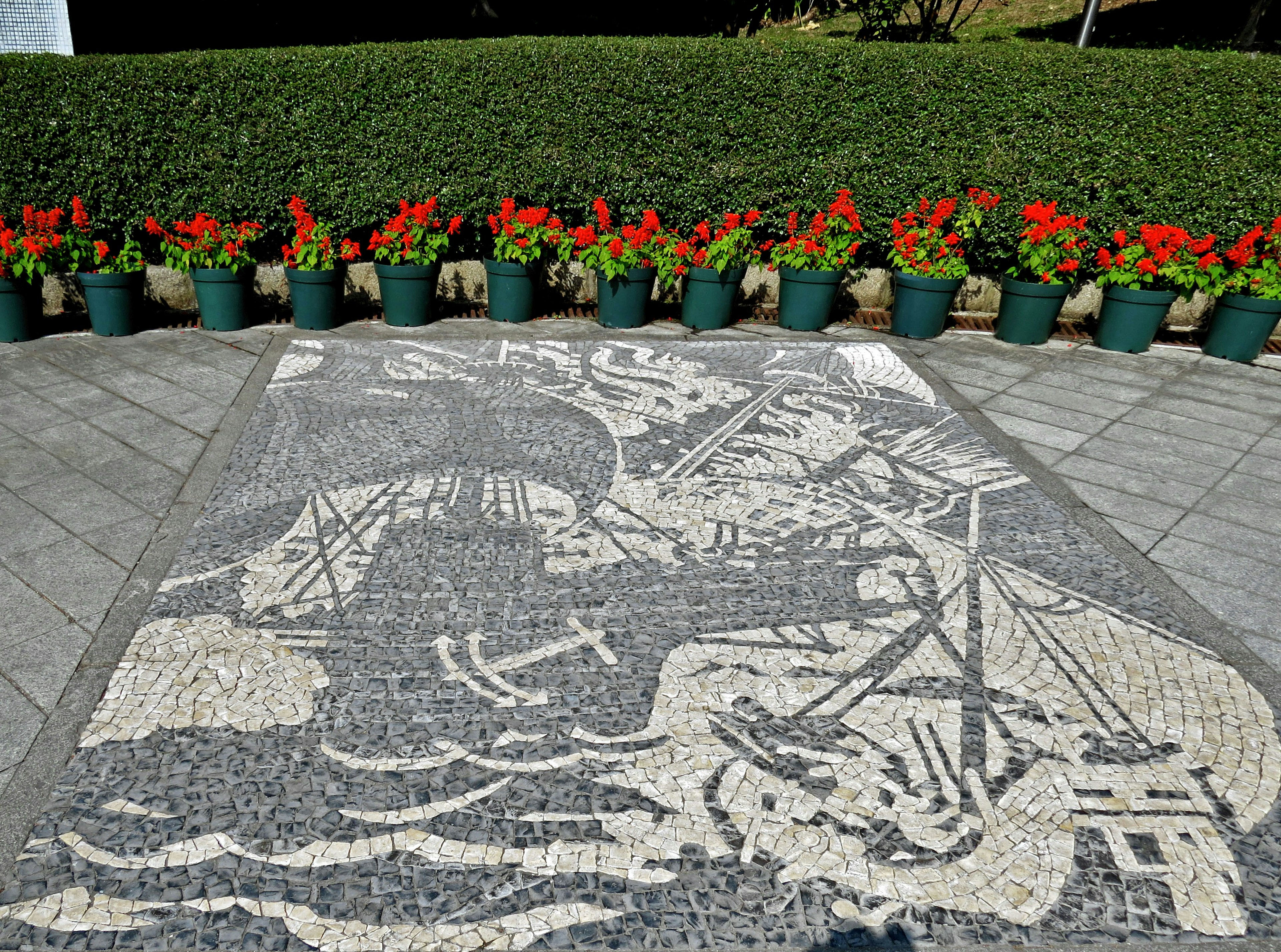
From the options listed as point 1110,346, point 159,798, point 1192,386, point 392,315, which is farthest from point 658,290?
point 159,798

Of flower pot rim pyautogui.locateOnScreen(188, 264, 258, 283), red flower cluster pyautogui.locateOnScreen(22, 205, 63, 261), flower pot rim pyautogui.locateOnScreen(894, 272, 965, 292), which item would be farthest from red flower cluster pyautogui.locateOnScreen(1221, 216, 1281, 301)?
red flower cluster pyautogui.locateOnScreen(22, 205, 63, 261)

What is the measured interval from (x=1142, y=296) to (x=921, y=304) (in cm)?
172

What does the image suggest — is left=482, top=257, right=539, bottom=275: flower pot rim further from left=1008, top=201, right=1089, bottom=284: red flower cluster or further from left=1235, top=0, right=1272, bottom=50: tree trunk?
left=1235, top=0, right=1272, bottom=50: tree trunk

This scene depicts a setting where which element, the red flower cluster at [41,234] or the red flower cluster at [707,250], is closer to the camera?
the red flower cluster at [41,234]

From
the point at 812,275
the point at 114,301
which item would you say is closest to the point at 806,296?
the point at 812,275

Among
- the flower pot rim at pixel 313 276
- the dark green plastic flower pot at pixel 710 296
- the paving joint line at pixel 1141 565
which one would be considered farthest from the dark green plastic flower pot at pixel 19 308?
the paving joint line at pixel 1141 565

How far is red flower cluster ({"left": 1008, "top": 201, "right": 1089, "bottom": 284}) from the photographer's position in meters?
7.27

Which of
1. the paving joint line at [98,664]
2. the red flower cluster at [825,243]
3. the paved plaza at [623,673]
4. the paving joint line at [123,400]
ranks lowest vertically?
the paving joint line at [123,400]

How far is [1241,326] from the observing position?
721 centimetres

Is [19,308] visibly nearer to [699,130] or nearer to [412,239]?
[412,239]

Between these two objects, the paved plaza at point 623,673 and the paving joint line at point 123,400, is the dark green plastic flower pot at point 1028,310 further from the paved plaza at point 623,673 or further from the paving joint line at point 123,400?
the paving joint line at point 123,400

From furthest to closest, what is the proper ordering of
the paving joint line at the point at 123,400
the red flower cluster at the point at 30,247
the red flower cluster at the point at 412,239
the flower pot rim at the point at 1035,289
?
1. the flower pot rim at the point at 1035,289
2. the red flower cluster at the point at 412,239
3. the red flower cluster at the point at 30,247
4. the paving joint line at the point at 123,400

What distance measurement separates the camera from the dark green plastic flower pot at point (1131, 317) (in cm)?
725

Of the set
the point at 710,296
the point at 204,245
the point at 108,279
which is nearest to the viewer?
the point at 108,279
